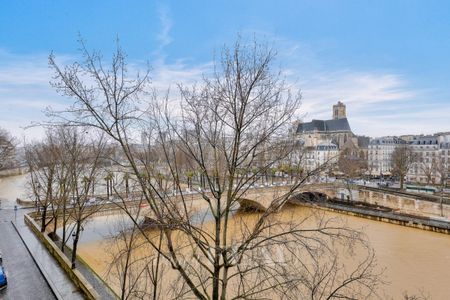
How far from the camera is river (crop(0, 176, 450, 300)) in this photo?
14.8 m

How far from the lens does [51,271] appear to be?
1221cm

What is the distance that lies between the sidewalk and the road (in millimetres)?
173

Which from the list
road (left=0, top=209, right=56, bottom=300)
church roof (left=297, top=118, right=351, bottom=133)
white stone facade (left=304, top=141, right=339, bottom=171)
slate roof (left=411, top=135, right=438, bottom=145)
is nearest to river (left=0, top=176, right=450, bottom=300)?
road (left=0, top=209, right=56, bottom=300)

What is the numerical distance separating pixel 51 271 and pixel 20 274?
0.97 meters

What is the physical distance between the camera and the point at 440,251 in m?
20.7

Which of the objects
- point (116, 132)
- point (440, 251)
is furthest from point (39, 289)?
point (440, 251)

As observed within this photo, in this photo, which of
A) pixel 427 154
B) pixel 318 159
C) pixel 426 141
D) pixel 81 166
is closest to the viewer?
pixel 318 159

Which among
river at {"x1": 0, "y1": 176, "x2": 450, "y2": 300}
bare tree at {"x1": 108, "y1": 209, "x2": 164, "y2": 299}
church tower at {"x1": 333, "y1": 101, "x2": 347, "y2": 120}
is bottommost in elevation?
river at {"x1": 0, "y1": 176, "x2": 450, "y2": 300}

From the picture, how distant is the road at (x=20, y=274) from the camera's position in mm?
10305

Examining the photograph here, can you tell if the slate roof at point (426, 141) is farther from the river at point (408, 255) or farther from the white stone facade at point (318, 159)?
the white stone facade at point (318, 159)

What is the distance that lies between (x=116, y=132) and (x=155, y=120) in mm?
598

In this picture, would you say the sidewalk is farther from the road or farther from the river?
the river

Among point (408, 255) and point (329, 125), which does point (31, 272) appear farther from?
point (329, 125)

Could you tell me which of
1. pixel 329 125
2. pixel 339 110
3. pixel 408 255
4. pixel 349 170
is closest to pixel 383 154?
pixel 329 125
